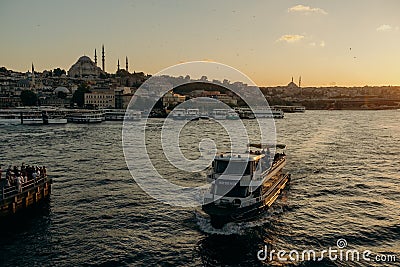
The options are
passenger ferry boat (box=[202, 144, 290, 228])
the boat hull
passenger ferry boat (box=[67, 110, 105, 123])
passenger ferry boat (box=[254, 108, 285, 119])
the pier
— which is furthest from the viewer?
passenger ferry boat (box=[254, 108, 285, 119])

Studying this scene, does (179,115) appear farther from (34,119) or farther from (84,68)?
(84,68)

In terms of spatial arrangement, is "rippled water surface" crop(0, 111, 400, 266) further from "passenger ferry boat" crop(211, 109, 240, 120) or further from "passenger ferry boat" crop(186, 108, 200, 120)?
"passenger ferry boat" crop(211, 109, 240, 120)

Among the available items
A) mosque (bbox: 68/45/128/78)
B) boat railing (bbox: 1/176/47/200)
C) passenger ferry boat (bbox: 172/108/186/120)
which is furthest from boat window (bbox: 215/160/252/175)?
mosque (bbox: 68/45/128/78)

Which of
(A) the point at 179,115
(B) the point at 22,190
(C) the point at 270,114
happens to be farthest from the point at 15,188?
(C) the point at 270,114

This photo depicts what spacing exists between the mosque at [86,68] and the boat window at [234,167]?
161m

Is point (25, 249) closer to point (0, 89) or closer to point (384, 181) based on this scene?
point (384, 181)

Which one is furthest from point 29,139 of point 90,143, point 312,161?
point 312,161

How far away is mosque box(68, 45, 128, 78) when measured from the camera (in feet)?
555

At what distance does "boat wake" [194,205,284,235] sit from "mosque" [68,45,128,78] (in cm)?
16033

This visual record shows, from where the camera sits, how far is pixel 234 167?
1445 centimetres

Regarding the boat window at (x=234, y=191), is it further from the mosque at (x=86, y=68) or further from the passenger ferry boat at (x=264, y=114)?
the mosque at (x=86, y=68)

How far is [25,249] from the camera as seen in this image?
12227 mm

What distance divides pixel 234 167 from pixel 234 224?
2019 millimetres

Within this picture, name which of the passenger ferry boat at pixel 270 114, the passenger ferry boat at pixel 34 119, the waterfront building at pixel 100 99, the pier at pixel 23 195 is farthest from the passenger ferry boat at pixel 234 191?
the waterfront building at pixel 100 99
